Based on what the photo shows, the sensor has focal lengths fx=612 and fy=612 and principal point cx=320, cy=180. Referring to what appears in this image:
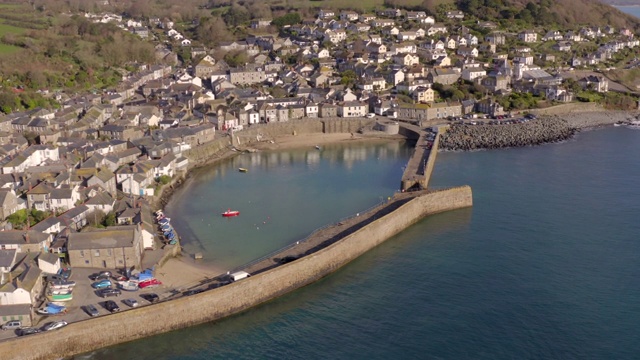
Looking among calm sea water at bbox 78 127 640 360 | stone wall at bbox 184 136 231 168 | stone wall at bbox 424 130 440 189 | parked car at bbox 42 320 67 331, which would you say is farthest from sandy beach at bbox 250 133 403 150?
parked car at bbox 42 320 67 331

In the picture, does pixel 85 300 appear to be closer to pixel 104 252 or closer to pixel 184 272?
pixel 104 252

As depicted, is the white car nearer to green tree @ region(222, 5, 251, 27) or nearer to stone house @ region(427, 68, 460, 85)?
stone house @ region(427, 68, 460, 85)

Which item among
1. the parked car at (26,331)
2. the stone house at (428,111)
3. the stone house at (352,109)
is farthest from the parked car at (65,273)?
the stone house at (428,111)

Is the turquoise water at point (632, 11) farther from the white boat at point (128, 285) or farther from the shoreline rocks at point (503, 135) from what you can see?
the white boat at point (128, 285)

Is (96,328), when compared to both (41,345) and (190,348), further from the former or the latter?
(190,348)

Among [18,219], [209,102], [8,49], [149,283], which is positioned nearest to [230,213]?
[149,283]
